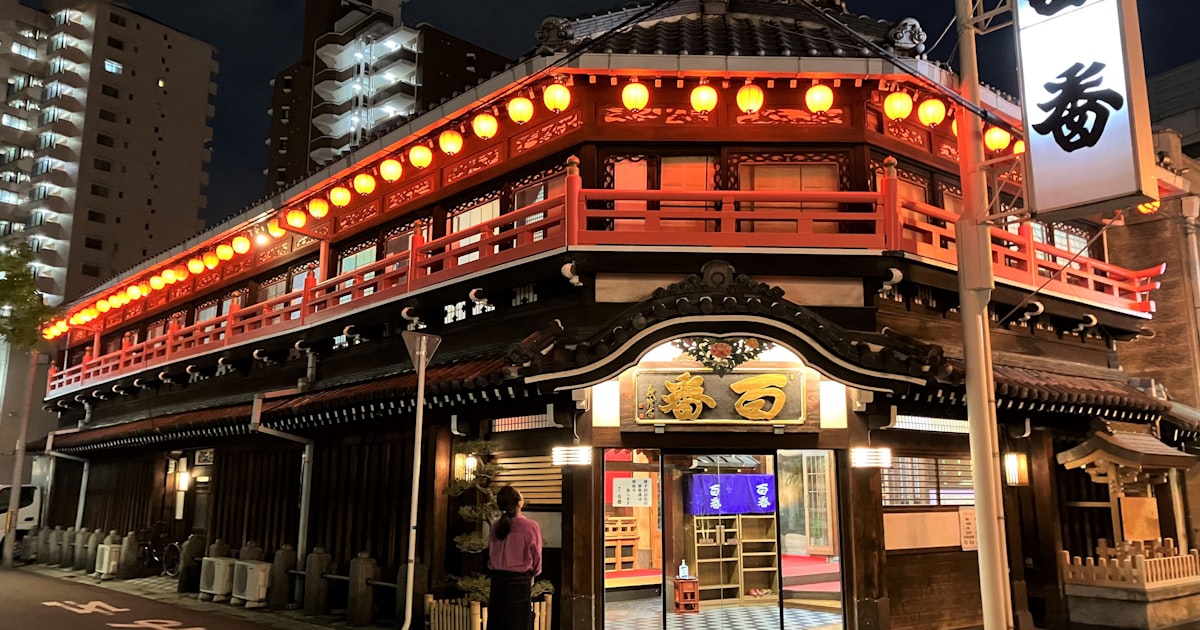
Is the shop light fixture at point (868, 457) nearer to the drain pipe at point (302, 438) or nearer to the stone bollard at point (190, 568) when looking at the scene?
the drain pipe at point (302, 438)

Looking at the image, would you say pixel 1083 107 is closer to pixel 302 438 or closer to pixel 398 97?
pixel 302 438

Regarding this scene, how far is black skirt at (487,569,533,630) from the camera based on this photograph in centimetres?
1048

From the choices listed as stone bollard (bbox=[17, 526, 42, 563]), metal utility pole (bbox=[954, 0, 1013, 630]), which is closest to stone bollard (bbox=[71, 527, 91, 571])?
stone bollard (bbox=[17, 526, 42, 563])

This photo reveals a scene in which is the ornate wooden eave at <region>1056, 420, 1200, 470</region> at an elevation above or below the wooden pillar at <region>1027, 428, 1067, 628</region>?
above

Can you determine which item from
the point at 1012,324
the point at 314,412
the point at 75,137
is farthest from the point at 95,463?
the point at 75,137

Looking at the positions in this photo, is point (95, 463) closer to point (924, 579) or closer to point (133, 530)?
point (133, 530)

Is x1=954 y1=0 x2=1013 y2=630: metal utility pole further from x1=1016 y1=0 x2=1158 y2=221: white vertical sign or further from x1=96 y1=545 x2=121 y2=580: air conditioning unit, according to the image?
x1=96 y1=545 x2=121 y2=580: air conditioning unit

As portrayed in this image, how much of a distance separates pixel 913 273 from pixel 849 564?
4.68m

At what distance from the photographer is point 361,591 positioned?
49.5 ft

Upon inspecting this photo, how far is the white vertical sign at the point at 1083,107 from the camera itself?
A: 8766 millimetres

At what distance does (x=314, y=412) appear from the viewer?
1603 cm

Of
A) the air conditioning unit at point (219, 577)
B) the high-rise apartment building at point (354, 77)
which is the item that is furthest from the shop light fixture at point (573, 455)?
the high-rise apartment building at point (354, 77)

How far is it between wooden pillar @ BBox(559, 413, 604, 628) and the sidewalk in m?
4.56

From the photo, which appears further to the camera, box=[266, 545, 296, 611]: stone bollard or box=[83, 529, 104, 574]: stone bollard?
box=[83, 529, 104, 574]: stone bollard
